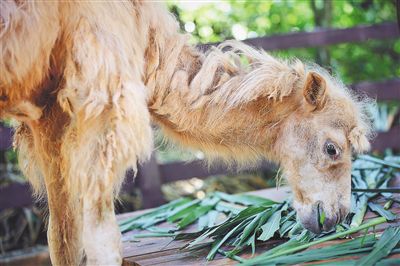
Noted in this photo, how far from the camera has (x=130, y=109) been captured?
2809 millimetres

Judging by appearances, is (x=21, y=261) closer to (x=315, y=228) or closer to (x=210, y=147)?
(x=210, y=147)

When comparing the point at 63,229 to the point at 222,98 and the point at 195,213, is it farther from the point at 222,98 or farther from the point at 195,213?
the point at 222,98

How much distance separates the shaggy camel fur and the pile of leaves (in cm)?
20

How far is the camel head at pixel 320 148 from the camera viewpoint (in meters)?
3.29

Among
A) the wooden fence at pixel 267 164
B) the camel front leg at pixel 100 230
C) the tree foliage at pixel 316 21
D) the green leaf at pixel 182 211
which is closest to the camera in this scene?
the camel front leg at pixel 100 230

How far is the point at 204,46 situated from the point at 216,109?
2.11 feet

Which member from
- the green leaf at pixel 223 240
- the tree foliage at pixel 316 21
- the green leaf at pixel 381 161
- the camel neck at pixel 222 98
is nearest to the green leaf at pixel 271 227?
the green leaf at pixel 223 240

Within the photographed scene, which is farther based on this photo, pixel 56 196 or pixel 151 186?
pixel 151 186

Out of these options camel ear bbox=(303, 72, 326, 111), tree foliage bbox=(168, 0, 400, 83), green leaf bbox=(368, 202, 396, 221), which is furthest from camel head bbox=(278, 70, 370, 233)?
tree foliage bbox=(168, 0, 400, 83)

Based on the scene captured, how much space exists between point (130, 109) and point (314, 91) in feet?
3.73

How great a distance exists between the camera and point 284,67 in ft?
11.4

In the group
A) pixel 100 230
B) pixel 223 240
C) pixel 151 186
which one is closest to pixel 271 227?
pixel 223 240

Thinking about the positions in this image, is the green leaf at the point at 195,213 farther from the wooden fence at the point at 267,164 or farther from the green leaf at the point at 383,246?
the green leaf at the point at 383,246

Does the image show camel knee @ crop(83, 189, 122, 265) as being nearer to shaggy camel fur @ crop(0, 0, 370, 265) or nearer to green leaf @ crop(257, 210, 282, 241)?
shaggy camel fur @ crop(0, 0, 370, 265)
